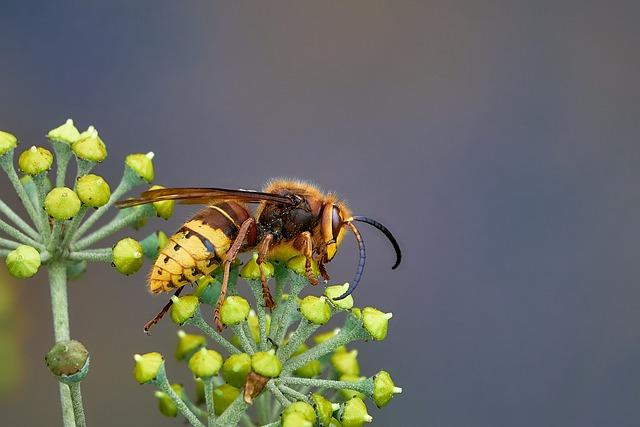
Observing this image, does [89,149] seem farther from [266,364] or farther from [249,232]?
[266,364]

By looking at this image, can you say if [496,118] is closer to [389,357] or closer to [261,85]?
[261,85]

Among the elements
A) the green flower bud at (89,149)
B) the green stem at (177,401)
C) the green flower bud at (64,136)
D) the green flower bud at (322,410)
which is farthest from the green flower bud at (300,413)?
the green flower bud at (64,136)

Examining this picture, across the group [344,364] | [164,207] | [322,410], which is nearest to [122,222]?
[164,207]

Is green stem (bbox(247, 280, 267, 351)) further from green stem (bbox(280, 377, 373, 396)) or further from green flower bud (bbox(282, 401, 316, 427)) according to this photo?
green flower bud (bbox(282, 401, 316, 427))

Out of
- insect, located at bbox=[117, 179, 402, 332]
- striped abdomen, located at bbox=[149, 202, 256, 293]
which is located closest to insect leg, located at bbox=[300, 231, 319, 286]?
insect, located at bbox=[117, 179, 402, 332]

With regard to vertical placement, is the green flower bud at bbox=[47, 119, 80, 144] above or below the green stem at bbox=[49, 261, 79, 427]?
above
